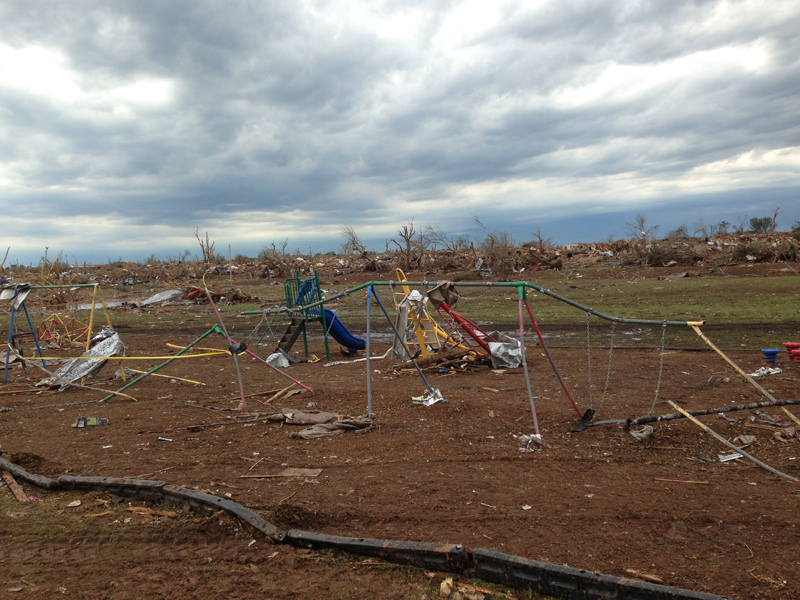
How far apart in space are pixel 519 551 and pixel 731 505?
Answer: 6.00ft

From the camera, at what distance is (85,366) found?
972 centimetres

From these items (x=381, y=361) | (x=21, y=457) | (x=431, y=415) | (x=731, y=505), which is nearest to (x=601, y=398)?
(x=431, y=415)

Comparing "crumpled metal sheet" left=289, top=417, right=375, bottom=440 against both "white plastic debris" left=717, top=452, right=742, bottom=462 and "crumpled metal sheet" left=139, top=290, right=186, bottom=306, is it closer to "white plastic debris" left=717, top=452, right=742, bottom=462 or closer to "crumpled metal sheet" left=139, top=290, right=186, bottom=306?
"white plastic debris" left=717, top=452, right=742, bottom=462

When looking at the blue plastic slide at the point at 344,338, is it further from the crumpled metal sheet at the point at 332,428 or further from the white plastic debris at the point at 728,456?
the white plastic debris at the point at 728,456

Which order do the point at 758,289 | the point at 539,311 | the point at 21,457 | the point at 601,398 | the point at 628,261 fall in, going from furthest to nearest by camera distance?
the point at 628,261
the point at 758,289
the point at 539,311
the point at 601,398
the point at 21,457

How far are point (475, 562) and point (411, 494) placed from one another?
123 centimetres

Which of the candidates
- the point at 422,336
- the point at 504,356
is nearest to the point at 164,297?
the point at 422,336

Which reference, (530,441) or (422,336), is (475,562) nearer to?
(530,441)

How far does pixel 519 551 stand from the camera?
3.52m

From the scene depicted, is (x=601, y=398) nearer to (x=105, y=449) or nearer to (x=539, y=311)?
(x=105, y=449)

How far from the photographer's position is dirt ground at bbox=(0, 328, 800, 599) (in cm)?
340

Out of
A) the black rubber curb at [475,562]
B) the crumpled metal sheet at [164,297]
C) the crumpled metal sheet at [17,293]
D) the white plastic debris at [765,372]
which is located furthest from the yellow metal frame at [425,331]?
the crumpled metal sheet at [164,297]

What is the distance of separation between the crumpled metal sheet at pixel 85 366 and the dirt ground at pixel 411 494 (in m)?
1.46

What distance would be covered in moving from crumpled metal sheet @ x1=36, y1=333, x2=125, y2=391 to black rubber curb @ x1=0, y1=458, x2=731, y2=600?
6.09m
